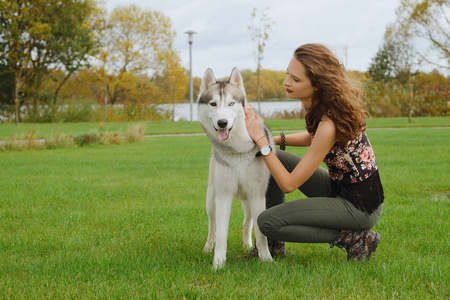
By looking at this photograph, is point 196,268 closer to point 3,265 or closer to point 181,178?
point 3,265

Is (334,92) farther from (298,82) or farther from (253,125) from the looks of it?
(253,125)

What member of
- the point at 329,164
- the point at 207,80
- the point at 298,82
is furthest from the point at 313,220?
the point at 207,80

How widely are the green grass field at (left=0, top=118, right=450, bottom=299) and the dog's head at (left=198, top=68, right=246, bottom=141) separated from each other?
1.09 meters

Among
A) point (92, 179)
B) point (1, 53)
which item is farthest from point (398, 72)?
point (92, 179)

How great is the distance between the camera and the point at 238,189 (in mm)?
3295

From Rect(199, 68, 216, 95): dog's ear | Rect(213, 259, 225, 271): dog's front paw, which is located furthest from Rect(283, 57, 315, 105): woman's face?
Rect(213, 259, 225, 271): dog's front paw

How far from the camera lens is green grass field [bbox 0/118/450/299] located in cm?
283

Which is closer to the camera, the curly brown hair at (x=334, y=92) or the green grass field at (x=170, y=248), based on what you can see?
the green grass field at (x=170, y=248)

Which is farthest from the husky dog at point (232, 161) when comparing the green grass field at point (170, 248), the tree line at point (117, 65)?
the tree line at point (117, 65)

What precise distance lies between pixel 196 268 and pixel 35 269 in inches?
48.0

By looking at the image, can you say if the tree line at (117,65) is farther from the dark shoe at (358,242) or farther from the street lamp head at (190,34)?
the dark shoe at (358,242)

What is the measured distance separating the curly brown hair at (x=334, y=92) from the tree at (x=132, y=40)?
29469 millimetres

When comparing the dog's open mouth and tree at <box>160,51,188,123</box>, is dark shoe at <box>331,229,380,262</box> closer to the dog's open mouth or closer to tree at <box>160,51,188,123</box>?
the dog's open mouth

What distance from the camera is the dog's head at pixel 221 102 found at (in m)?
3.00
